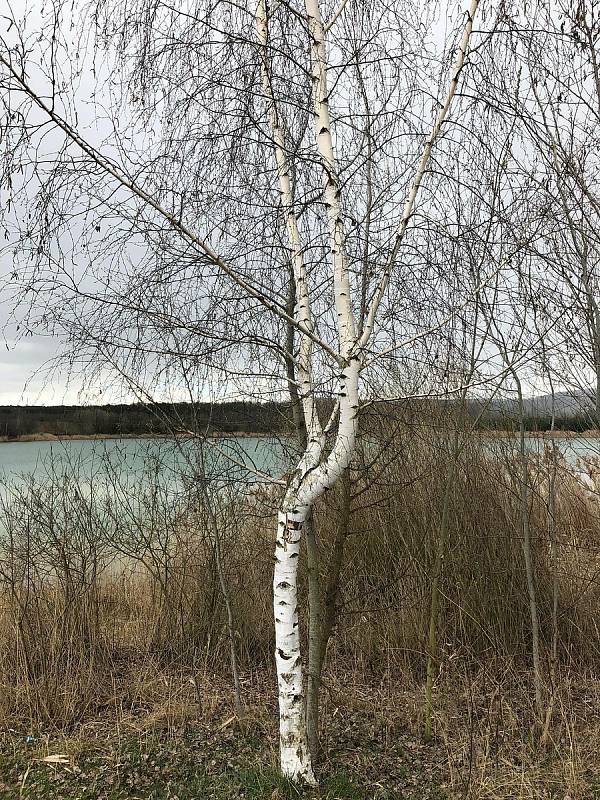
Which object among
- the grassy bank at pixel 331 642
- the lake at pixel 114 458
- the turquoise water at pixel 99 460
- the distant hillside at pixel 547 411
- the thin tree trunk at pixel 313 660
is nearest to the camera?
the thin tree trunk at pixel 313 660

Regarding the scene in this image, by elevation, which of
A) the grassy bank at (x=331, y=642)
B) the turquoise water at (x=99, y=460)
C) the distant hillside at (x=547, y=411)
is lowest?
the grassy bank at (x=331, y=642)

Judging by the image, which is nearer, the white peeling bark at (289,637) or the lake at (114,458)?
the white peeling bark at (289,637)

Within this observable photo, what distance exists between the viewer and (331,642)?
595cm

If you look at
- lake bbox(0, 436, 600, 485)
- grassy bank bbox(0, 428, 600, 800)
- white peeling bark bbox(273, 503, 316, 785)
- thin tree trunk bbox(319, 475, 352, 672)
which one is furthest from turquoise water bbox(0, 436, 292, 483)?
white peeling bark bbox(273, 503, 316, 785)

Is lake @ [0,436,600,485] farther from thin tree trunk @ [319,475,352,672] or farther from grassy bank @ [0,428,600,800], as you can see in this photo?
thin tree trunk @ [319,475,352,672]

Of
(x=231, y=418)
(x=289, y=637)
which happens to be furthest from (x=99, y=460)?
(x=289, y=637)

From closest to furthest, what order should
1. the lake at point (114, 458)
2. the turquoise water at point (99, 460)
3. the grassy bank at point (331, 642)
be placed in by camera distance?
1. the grassy bank at point (331, 642)
2. the lake at point (114, 458)
3. the turquoise water at point (99, 460)

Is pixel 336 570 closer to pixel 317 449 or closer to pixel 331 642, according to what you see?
pixel 317 449

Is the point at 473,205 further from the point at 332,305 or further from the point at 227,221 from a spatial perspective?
the point at 227,221

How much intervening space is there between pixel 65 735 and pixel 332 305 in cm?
317

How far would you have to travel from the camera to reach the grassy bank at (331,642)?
3910 mm

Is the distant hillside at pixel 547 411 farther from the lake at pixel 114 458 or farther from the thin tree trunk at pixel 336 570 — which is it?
the thin tree trunk at pixel 336 570

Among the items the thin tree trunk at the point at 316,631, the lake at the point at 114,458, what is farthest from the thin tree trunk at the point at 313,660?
the lake at the point at 114,458

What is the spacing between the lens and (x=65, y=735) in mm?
4512
